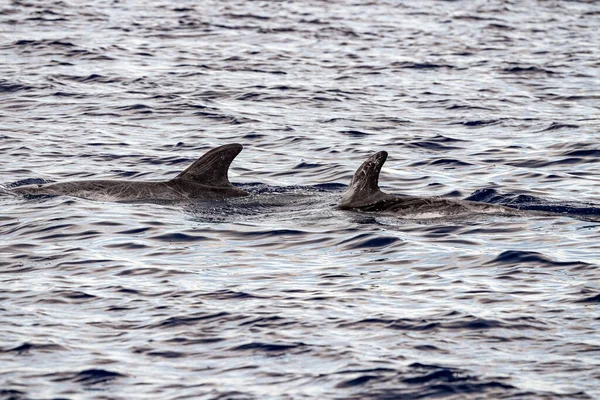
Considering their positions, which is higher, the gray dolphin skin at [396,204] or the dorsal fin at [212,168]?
the dorsal fin at [212,168]

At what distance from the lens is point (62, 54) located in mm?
35969

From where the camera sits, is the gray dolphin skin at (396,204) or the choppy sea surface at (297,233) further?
the gray dolphin skin at (396,204)

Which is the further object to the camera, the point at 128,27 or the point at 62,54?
the point at 128,27

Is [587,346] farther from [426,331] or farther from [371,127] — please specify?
[371,127]

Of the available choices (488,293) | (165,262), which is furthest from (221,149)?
(488,293)

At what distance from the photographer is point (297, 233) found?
16672 millimetres

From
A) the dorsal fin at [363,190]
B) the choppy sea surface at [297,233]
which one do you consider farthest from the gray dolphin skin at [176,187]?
the dorsal fin at [363,190]

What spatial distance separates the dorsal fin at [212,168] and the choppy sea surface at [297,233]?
0.56 m

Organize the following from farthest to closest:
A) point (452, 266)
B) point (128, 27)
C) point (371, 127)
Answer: point (128, 27), point (371, 127), point (452, 266)

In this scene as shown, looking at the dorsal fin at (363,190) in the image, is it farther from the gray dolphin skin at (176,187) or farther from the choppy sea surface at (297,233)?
the gray dolphin skin at (176,187)

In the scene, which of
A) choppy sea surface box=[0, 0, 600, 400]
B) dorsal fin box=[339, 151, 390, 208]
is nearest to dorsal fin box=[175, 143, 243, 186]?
choppy sea surface box=[0, 0, 600, 400]

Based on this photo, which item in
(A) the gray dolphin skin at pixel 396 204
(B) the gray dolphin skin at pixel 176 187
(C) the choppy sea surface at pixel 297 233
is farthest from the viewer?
(B) the gray dolphin skin at pixel 176 187

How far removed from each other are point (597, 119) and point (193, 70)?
1251cm

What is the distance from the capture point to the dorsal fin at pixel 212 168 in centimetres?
1898
